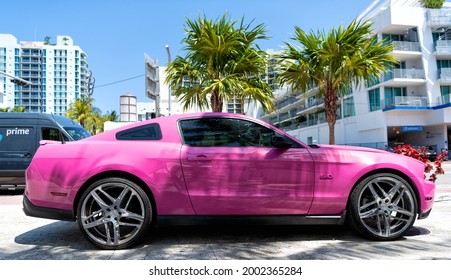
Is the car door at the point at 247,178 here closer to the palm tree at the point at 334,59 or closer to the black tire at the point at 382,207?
the black tire at the point at 382,207

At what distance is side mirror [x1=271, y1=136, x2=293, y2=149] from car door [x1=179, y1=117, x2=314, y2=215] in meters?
0.03

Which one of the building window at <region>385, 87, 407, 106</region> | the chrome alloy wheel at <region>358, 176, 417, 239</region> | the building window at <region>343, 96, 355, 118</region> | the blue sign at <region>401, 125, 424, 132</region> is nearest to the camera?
the chrome alloy wheel at <region>358, 176, 417, 239</region>

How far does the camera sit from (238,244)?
3465 millimetres

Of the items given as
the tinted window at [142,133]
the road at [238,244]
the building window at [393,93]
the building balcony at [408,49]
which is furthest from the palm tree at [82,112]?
the tinted window at [142,133]

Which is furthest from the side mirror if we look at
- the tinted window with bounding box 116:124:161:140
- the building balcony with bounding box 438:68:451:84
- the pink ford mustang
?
the building balcony with bounding box 438:68:451:84

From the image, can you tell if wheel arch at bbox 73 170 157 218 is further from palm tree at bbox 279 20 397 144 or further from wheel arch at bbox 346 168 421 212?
palm tree at bbox 279 20 397 144

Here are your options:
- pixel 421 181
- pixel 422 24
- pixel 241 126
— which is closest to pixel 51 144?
pixel 241 126

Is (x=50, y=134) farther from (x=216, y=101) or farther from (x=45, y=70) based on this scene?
(x=45, y=70)

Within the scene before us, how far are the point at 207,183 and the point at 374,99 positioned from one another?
34.0 m

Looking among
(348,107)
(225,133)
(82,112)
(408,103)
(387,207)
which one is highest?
(82,112)

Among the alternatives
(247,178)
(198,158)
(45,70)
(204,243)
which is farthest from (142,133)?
(45,70)

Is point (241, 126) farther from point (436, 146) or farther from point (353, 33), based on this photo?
point (436, 146)

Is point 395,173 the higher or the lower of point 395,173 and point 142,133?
the lower

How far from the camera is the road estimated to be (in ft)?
10.2
